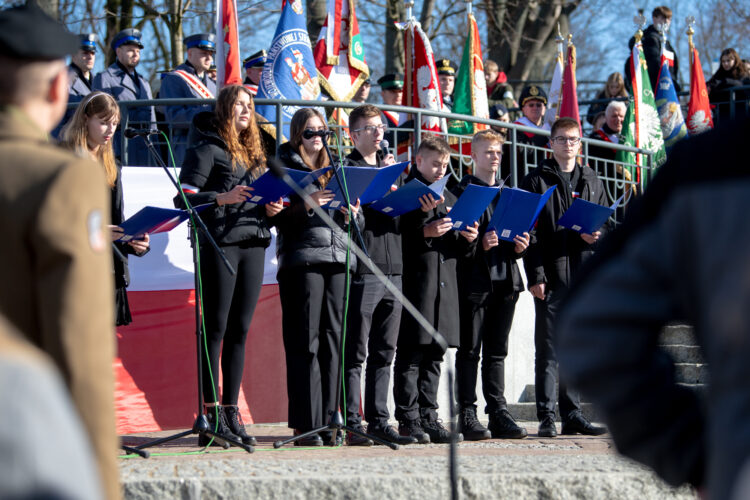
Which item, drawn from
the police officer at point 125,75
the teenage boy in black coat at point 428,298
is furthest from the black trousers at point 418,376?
the police officer at point 125,75

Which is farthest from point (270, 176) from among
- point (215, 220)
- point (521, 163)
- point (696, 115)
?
point (696, 115)

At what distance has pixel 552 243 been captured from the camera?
792 centimetres

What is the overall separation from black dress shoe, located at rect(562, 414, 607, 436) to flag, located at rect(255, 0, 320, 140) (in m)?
3.64

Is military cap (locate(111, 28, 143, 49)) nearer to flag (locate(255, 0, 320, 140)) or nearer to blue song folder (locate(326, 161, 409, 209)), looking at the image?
flag (locate(255, 0, 320, 140))

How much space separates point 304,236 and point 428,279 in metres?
0.98

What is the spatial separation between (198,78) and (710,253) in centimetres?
823

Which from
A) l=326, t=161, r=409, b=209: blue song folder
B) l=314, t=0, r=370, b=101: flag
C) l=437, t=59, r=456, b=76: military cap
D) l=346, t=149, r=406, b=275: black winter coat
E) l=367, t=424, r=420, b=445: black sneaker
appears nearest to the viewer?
l=326, t=161, r=409, b=209: blue song folder

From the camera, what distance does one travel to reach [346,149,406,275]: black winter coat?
7.08 meters

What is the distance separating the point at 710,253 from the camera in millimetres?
1703

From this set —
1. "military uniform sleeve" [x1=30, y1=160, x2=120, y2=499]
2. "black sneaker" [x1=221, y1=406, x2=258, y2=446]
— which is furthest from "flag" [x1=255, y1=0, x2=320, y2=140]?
"military uniform sleeve" [x1=30, y1=160, x2=120, y2=499]

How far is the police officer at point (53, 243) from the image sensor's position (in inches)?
86.4

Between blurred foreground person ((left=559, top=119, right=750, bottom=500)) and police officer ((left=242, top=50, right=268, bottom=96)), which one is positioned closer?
blurred foreground person ((left=559, top=119, right=750, bottom=500))

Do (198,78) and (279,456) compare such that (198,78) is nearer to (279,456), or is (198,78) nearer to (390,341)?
(390,341)

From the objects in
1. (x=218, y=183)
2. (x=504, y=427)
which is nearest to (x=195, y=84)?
(x=218, y=183)
